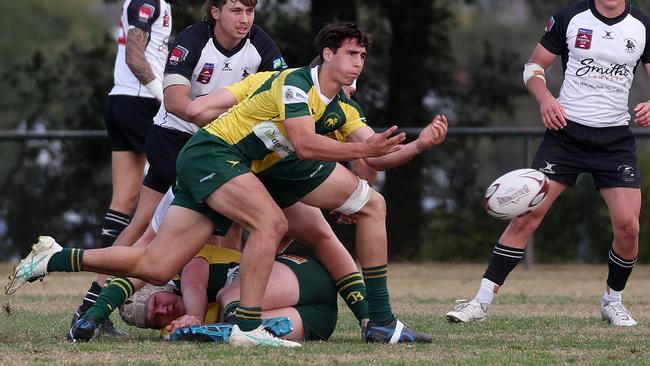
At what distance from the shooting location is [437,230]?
13.7 m

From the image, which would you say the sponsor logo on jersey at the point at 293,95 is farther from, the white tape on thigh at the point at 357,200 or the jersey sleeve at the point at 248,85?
the white tape on thigh at the point at 357,200

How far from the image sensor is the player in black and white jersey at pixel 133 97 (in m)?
8.05

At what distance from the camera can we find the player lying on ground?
679 cm

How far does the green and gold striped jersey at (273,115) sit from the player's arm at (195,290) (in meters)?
0.74

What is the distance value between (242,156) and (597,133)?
2487 mm

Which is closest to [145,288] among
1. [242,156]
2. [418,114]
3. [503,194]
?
[242,156]

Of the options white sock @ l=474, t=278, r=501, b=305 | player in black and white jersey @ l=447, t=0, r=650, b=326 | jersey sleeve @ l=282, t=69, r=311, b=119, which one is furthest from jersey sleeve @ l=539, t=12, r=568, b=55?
jersey sleeve @ l=282, t=69, r=311, b=119

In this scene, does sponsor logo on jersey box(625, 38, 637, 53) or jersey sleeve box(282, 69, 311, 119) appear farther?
sponsor logo on jersey box(625, 38, 637, 53)

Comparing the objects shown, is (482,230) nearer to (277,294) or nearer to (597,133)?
(597,133)

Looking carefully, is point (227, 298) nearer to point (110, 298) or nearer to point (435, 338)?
point (110, 298)

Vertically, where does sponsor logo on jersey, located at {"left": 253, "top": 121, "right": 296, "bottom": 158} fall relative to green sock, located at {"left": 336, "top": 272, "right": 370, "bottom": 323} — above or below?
above

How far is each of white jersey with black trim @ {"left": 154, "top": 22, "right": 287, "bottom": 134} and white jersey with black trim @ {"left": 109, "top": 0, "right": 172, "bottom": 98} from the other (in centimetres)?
50

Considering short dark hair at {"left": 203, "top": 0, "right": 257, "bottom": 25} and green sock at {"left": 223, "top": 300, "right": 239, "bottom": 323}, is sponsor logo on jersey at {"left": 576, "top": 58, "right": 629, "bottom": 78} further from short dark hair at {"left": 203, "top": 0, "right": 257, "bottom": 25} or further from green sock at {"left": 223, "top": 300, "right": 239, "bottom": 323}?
green sock at {"left": 223, "top": 300, "right": 239, "bottom": 323}

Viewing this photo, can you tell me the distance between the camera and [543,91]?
7918 millimetres
